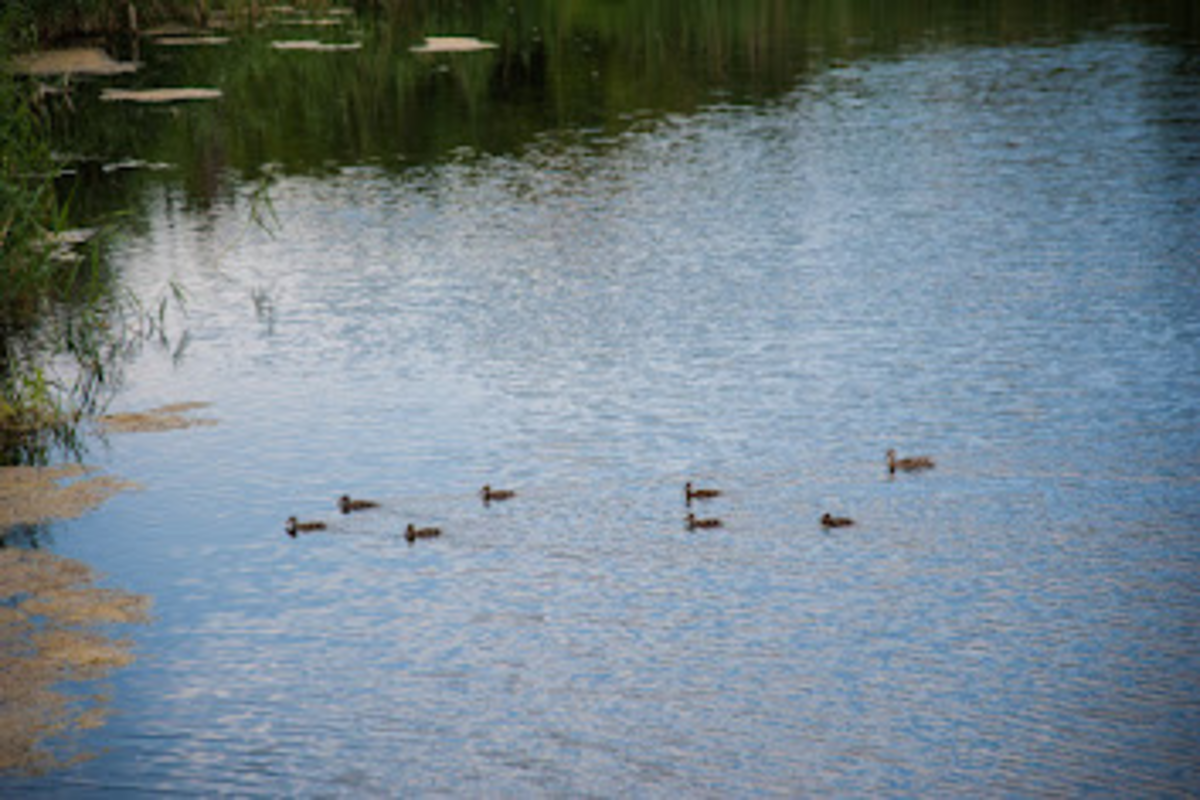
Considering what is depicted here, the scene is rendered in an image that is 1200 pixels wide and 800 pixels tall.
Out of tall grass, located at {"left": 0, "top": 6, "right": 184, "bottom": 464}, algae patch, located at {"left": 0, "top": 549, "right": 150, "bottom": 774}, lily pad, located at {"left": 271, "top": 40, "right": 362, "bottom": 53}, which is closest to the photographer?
algae patch, located at {"left": 0, "top": 549, "right": 150, "bottom": 774}

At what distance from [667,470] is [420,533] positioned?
8.36ft

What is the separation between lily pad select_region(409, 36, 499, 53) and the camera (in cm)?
5075

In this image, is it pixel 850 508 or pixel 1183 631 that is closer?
pixel 1183 631

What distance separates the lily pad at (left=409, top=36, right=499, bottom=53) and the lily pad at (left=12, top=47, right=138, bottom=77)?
8779mm

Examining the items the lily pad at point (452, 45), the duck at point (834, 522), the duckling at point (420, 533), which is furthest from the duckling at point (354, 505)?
the lily pad at point (452, 45)

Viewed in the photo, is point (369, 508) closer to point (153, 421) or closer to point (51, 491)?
point (51, 491)

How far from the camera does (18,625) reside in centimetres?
1274

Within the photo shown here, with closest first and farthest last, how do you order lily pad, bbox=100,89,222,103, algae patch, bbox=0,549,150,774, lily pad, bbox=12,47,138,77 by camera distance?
1. algae patch, bbox=0,549,150,774
2. lily pad, bbox=100,89,222,103
3. lily pad, bbox=12,47,138,77

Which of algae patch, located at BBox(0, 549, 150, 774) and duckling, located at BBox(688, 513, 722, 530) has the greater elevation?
duckling, located at BBox(688, 513, 722, 530)

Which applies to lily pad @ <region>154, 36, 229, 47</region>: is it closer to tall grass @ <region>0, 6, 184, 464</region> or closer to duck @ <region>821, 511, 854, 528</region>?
tall grass @ <region>0, 6, 184, 464</region>

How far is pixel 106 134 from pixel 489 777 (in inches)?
1214

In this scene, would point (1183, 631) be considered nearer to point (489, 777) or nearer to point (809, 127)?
point (489, 777)

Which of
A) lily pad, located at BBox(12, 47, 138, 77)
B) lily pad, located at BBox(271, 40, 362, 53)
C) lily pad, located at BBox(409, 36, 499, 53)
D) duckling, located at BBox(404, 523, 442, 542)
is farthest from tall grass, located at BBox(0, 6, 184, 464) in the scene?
lily pad, located at BBox(409, 36, 499, 53)

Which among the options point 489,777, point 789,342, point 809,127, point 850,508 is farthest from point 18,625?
point 809,127
